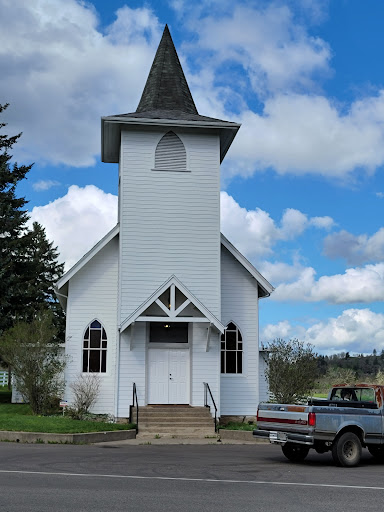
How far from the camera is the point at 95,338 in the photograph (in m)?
22.5

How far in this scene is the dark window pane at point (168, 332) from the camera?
2222 centimetres

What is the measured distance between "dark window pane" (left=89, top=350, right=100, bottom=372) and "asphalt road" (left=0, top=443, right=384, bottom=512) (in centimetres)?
714

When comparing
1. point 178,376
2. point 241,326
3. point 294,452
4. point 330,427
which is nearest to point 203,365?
point 178,376

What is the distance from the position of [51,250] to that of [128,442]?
34463 millimetres

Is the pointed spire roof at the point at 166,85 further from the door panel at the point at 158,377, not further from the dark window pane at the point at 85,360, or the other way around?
the dark window pane at the point at 85,360

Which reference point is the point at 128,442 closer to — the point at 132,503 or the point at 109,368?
the point at 109,368

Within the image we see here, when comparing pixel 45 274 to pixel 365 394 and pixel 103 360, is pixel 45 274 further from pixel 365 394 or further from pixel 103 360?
pixel 365 394

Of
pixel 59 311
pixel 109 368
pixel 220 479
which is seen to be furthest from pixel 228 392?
pixel 59 311

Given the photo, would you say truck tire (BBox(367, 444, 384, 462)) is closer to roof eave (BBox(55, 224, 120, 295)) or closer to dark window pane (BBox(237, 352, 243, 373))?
dark window pane (BBox(237, 352, 243, 373))

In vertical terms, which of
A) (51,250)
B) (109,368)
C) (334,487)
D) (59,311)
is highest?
(51,250)

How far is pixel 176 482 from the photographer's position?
33.6 feet

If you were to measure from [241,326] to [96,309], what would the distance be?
17.0ft

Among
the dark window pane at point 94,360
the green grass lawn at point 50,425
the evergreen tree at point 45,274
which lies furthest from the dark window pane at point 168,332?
the evergreen tree at point 45,274

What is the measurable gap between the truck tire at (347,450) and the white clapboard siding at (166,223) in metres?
9.07
